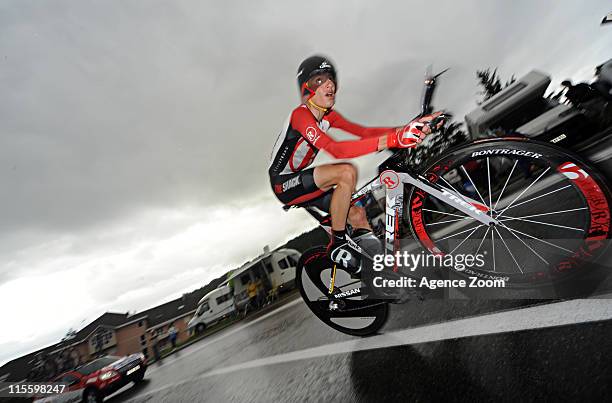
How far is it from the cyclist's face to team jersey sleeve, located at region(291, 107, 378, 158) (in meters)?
0.18

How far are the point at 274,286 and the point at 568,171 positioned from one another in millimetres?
14236

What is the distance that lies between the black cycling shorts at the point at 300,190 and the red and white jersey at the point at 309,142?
3.4 inches

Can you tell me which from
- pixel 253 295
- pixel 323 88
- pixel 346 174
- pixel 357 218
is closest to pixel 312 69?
pixel 323 88

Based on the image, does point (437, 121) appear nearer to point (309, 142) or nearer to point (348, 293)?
point (309, 142)

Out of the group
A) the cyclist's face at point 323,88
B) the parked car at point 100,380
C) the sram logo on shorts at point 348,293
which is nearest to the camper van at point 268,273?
the parked car at point 100,380

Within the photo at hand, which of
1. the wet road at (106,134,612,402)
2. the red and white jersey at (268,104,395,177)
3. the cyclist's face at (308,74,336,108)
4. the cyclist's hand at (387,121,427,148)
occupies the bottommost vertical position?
the wet road at (106,134,612,402)

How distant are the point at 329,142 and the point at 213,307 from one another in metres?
19.2

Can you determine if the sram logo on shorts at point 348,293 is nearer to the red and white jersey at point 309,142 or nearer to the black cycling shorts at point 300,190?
the black cycling shorts at point 300,190

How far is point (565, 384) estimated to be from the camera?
1078 millimetres

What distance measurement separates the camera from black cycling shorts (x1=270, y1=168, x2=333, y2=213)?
2.15 metres

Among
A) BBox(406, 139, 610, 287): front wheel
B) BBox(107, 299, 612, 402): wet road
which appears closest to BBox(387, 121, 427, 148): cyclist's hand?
BBox(406, 139, 610, 287): front wheel

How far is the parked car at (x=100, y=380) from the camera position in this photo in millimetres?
6730

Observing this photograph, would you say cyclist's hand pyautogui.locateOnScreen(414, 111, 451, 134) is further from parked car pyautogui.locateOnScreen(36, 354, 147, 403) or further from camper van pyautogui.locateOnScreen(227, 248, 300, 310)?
camper van pyautogui.locateOnScreen(227, 248, 300, 310)

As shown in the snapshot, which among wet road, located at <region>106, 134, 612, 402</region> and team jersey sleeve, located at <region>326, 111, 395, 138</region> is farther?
team jersey sleeve, located at <region>326, 111, 395, 138</region>
